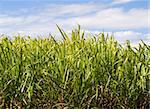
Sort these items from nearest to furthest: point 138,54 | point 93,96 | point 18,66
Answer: point 93,96
point 18,66
point 138,54

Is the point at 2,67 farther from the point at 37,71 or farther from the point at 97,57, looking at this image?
the point at 97,57

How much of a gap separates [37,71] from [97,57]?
46 centimetres

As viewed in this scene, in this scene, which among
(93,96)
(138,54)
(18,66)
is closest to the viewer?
(93,96)

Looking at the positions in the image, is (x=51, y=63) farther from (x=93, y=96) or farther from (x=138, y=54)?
(x=138, y=54)

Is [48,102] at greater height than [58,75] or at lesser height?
lesser

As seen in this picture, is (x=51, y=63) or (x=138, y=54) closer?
(x=51, y=63)

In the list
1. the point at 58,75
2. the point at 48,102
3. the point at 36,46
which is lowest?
the point at 48,102

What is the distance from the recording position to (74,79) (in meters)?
2.83

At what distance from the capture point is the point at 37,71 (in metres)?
2.96

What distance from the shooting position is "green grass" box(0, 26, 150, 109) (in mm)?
2863

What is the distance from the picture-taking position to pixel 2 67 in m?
3.03

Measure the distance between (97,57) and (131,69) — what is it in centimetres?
27

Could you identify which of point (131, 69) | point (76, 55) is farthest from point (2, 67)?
point (131, 69)

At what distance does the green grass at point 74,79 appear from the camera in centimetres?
286
